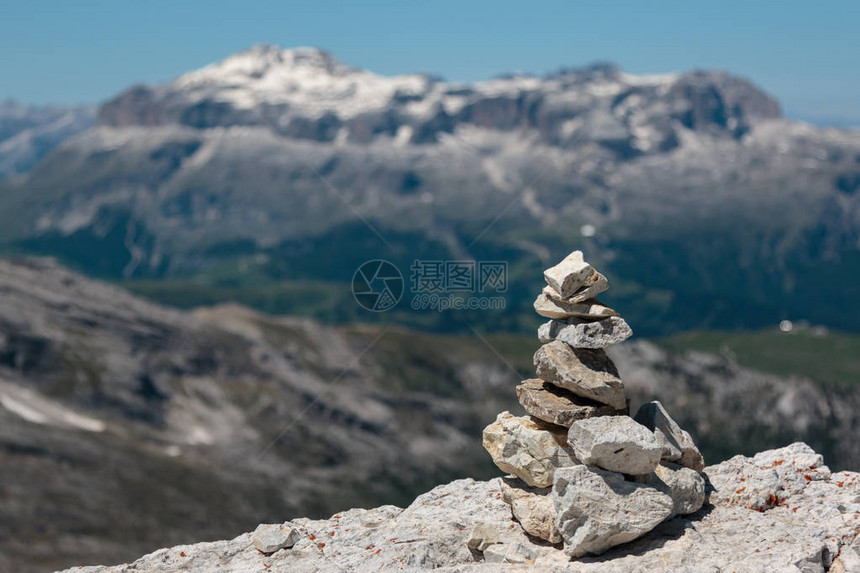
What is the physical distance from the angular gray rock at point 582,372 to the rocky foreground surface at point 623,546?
6.02 m

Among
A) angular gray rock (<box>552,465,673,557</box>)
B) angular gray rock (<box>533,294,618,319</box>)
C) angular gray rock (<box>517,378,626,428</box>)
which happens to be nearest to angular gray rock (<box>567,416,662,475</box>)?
angular gray rock (<box>552,465,673,557</box>)

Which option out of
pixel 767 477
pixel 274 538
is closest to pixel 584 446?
pixel 767 477

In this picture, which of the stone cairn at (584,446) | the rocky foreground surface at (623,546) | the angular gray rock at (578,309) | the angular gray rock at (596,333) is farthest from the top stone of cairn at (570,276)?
the rocky foreground surface at (623,546)

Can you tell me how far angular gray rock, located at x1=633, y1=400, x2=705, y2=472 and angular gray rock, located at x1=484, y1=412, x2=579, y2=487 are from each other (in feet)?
12.8

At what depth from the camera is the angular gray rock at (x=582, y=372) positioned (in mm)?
34750

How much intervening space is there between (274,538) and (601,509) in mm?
15097

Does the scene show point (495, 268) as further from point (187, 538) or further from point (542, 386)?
point (187, 538)

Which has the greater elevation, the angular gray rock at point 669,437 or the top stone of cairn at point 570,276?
the top stone of cairn at point 570,276

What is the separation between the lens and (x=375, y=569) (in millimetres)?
32781

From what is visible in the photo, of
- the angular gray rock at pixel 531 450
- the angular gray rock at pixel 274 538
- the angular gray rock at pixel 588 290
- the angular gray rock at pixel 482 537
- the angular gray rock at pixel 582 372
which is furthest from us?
the angular gray rock at pixel 274 538

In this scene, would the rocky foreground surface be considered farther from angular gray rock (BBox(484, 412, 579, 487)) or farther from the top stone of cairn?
the top stone of cairn

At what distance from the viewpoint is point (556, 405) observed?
1385 inches

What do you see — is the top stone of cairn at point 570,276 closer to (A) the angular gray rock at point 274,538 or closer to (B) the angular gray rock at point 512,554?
→ (B) the angular gray rock at point 512,554

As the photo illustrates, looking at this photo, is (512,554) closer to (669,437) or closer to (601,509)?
(601,509)
